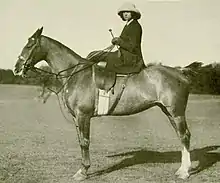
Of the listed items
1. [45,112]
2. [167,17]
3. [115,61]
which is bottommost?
[45,112]

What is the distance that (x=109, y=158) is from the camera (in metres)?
2.19

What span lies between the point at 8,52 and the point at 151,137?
0.75 m

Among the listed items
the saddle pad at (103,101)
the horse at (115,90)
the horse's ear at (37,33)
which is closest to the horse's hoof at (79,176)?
the horse at (115,90)

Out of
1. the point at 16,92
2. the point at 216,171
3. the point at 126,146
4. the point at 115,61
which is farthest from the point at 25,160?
the point at 216,171

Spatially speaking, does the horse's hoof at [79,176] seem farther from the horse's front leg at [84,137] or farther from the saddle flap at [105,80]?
the saddle flap at [105,80]

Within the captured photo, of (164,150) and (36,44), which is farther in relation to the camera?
(164,150)

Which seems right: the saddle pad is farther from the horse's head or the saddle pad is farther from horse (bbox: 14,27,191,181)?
the horse's head

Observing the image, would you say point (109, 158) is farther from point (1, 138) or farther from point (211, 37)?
point (211, 37)

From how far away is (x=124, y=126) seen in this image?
2.15 meters

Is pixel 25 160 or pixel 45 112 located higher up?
pixel 45 112

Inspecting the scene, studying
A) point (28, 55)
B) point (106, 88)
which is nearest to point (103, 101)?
point (106, 88)

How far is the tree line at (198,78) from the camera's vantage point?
207 cm

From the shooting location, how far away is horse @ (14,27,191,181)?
208cm

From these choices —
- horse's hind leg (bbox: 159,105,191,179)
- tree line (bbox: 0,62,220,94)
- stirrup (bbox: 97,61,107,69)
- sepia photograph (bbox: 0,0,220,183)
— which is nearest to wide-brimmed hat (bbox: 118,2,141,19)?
sepia photograph (bbox: 0,0,220,183)
